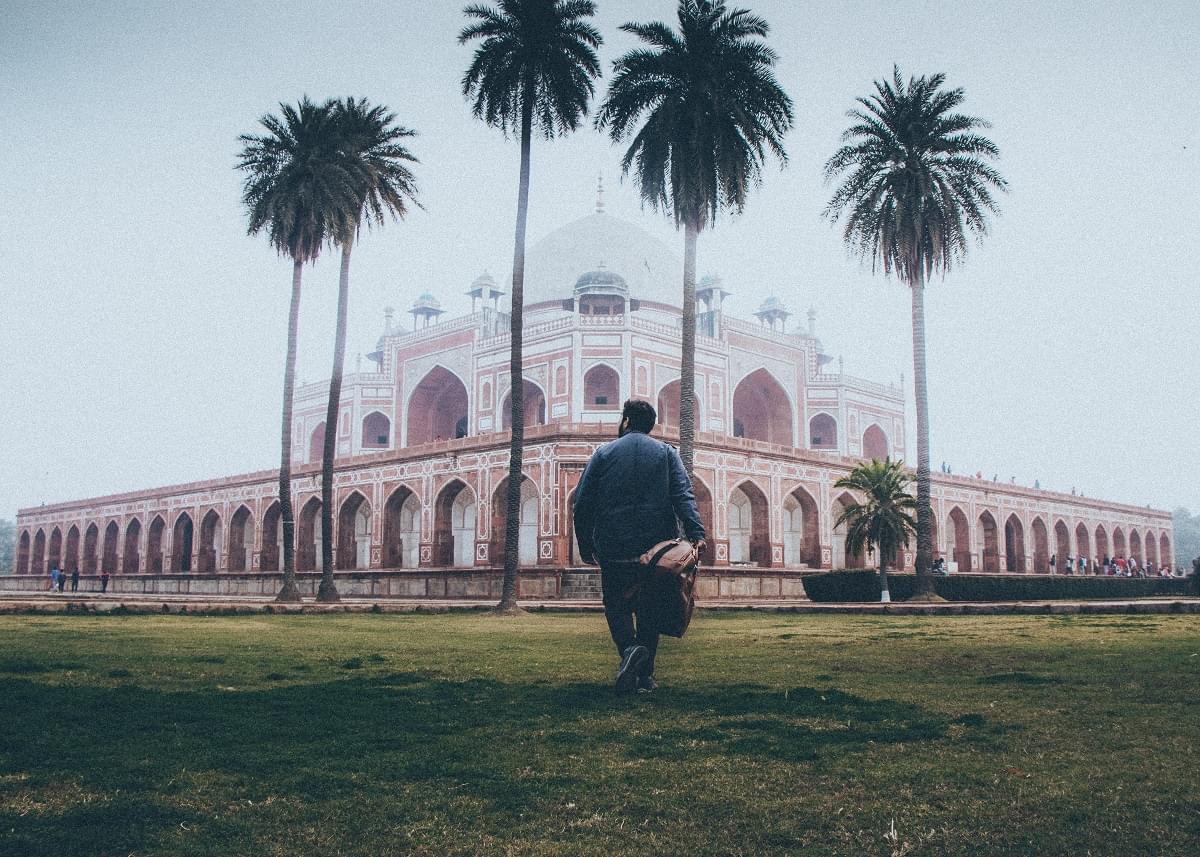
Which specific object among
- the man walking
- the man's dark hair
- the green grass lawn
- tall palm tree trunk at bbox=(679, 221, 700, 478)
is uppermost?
tall palm tree trunk at bbox=(679, 221, 700, 478)

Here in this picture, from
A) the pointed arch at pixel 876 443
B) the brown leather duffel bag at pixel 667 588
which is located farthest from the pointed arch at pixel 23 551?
the brown leather duffel bag at pixel 667 588

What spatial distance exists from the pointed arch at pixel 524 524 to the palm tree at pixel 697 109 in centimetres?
1351

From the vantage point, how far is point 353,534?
138ft

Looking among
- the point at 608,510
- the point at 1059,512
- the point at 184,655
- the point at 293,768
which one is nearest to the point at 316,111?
the point at 184,655

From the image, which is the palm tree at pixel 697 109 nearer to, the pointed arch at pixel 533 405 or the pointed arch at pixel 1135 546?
the pointed arch at pixel 533 405

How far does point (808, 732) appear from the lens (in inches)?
173

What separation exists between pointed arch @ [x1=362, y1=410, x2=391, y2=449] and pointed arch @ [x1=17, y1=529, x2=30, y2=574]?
76.1ft

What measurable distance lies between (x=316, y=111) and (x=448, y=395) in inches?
995

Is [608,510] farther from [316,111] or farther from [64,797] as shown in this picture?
[316,111]

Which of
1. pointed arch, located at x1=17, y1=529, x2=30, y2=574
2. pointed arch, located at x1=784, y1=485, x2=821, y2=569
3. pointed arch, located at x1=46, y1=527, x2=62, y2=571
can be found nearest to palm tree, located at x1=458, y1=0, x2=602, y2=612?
pointed arch, located at x1=784, y1=485, x2=821, y2=569

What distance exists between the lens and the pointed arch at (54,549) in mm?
57188

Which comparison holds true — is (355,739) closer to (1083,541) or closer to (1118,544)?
(1083,541)

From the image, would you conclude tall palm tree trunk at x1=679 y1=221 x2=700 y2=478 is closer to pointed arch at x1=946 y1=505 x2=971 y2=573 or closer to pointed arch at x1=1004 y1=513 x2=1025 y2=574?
pointed arch at x1=946 y1=505 x2=971 y2=573

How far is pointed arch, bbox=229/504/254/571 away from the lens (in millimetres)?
45875
